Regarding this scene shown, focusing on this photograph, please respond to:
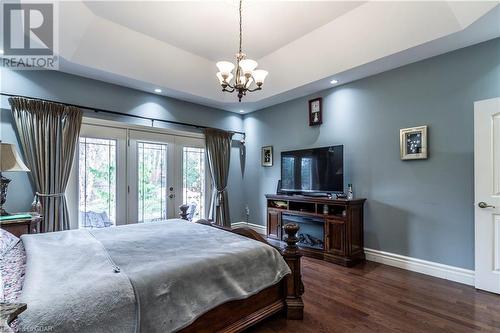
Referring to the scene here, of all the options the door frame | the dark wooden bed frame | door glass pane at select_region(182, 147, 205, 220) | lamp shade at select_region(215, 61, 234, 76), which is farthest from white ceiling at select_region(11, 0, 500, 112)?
the dark wooden bed frame

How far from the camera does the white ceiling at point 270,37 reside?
2.79 meters

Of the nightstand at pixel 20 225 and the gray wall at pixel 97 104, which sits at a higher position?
the gray wall at pixel 97 104

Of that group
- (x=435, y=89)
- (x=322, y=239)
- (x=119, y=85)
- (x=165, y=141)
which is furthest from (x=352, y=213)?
(x=119, y=85)

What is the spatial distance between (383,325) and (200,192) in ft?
12.4

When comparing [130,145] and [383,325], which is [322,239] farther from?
[130,145]

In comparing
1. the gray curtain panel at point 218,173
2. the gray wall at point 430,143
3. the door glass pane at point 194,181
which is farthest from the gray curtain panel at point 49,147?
the gray wall at point 430,143

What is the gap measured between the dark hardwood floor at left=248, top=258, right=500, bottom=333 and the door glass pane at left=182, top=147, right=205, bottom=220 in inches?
102

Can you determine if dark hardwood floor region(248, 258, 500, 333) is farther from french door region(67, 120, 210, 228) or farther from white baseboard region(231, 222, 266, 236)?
french door region(67, 120, 210, 228)

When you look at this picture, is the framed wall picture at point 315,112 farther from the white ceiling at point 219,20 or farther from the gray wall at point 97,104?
the gray wall at point 97,104

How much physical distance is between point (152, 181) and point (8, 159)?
2.01m

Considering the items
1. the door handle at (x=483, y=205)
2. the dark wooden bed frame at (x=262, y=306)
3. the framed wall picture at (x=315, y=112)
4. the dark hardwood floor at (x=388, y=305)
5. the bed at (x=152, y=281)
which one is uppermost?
the framed wall picture at (x=315, y=112)

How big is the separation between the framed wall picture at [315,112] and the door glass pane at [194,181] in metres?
2.24

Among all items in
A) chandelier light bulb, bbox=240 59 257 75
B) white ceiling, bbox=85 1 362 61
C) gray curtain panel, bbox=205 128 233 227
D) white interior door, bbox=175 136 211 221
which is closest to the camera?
chandelier light bulb, bbox=240 59 257 75

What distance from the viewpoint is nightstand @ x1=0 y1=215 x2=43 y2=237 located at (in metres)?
2.59
